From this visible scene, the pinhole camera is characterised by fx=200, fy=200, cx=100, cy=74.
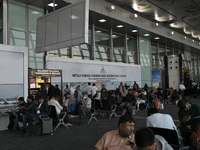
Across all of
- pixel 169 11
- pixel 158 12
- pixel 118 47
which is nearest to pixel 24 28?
pixel 118 47

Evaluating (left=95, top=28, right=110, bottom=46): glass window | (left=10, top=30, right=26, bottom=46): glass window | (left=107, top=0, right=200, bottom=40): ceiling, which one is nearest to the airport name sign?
(left=10, top=30, right=26, bottom=46): glass window

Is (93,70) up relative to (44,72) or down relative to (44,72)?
up

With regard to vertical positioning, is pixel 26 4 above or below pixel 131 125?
above

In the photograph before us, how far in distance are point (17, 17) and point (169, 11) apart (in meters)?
11.5

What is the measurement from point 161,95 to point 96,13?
6998 millimetres

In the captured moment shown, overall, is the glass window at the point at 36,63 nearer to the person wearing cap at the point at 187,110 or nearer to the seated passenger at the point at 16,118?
the seated passenger at the point at 16,118

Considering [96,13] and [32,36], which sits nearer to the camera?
[32,36]

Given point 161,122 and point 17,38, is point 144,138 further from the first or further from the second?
point 17,38

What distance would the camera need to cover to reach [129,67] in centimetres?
1914

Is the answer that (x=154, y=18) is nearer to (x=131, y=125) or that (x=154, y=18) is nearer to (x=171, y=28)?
(x=171, y=28)

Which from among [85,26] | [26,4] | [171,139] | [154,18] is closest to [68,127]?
[85,26]

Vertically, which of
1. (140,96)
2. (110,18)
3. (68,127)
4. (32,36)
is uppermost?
(110,18)

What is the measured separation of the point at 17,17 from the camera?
1190cm

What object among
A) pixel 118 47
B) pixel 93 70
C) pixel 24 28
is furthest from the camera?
pixel 118 47
